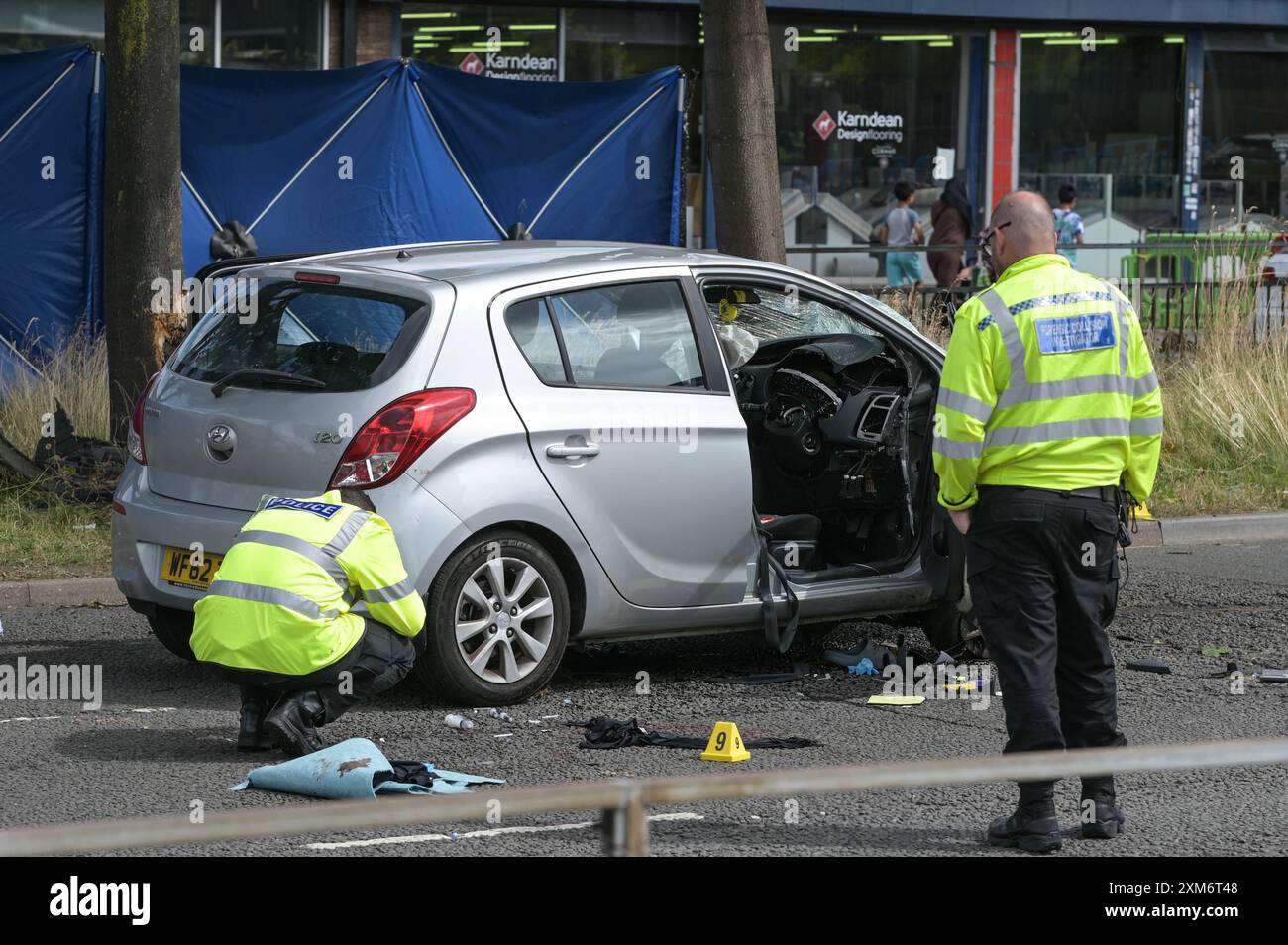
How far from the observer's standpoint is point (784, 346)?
8.22 meters

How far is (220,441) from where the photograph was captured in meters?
6.71

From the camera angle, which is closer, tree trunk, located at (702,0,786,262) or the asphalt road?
the asphalt road

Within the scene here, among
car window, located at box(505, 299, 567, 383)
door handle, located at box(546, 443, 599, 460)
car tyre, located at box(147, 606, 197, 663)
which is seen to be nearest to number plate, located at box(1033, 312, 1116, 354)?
door handle, located at box(546, 443, 599, 460)

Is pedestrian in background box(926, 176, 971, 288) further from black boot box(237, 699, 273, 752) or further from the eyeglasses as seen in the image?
black boot box(237, 699, 273, 752)

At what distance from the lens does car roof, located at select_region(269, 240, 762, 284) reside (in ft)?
22.7

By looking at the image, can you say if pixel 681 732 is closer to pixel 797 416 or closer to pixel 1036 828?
pixel 1036 828

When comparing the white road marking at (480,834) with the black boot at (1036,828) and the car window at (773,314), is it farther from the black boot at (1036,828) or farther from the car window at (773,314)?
the car window at (773,314)

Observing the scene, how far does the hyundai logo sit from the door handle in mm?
1167

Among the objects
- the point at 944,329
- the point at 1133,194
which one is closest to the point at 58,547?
the point at 944,329

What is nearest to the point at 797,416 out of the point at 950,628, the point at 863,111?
the point at 950,628

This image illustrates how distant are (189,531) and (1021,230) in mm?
3277

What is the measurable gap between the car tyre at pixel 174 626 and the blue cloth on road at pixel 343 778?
1530 millimetres

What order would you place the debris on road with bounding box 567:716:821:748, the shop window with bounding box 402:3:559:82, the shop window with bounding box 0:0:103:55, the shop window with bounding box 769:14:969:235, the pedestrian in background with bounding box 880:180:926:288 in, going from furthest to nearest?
the shop window with bounding box 769:14:969:235, the pedestrian in background with bounding box 880:180:926:288, the shop window with bounding box 402:3:559:82, the shop window with bounding box 0:0:103:55, the debris on road with bounding box 567:716:821:748

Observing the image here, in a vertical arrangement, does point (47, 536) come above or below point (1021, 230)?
below
